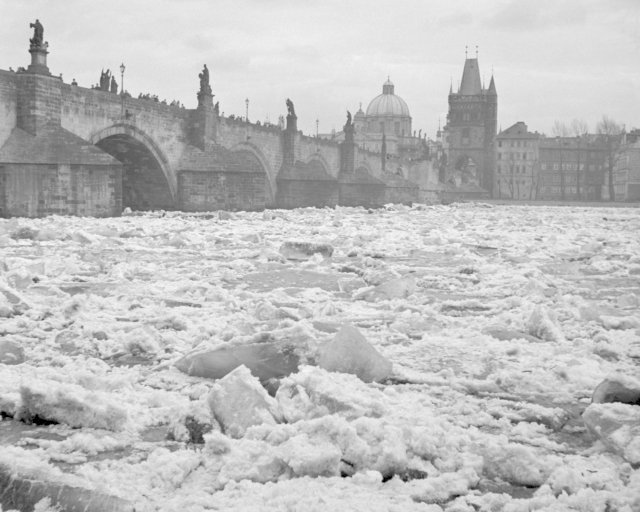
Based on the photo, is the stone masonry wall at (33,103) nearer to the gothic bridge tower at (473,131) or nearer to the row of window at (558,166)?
the gothic bridge tower at (473,131)

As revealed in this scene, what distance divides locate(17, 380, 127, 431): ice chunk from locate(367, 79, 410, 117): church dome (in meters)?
107

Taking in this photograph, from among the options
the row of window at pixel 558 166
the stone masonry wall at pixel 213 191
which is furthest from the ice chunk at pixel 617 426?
the row of window at pixel 558 166

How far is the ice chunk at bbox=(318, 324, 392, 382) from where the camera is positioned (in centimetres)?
337

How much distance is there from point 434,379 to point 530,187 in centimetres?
10289

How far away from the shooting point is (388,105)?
107875mm

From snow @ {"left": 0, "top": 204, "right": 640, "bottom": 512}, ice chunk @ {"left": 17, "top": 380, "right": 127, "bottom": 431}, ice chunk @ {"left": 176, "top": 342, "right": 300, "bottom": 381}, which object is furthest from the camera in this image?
ice chunk @ {"left": 176, "top": 342, "right": 300, "bottom": 381}

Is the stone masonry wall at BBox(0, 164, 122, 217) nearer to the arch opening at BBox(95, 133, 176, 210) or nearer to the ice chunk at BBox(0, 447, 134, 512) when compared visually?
the arch opening at BBox(95, 133, 176, 210)

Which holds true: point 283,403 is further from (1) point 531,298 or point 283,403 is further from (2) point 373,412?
(1) point 531,298

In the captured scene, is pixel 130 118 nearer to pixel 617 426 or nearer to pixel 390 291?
pixel 390 291

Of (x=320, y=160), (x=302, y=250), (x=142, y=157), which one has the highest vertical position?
(x=320, y=160)

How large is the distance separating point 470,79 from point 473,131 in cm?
863

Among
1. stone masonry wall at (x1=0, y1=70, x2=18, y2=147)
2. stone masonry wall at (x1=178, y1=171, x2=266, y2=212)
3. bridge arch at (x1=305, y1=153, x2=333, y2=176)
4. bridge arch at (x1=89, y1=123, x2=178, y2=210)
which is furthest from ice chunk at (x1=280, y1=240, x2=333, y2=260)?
bridge arch at (x1=305, y1=153, x2=333, y2=176)

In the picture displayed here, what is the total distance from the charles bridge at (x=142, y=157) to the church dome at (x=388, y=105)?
60326 millimetres

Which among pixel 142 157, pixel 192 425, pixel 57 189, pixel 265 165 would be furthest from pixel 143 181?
pixel 192 425
